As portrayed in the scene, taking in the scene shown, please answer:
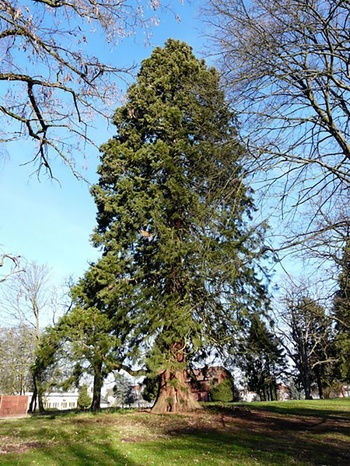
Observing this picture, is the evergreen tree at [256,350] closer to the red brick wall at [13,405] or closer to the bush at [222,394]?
the bush at [222,394]

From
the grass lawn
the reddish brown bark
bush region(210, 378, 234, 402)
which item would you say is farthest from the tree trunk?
bush region(210, 378, 234, 402)

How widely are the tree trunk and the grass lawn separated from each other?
0.52 meters

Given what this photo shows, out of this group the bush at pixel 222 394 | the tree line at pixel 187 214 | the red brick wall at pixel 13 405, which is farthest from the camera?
the bush at pixel 222 394

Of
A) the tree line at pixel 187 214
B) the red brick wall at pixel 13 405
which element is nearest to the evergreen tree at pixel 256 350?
the tree line at pixel 187 214

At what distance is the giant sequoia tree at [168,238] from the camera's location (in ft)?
33.6

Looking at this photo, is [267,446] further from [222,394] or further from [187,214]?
[222,394]

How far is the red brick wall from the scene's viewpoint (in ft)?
65.6

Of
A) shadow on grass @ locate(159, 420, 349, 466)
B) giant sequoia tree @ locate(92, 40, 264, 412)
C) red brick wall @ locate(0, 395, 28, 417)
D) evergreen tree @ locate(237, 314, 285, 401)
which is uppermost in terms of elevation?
giant sequoia tree @ locate(92, 40, 264, 412)

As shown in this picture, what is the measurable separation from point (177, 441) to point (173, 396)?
3665 mm

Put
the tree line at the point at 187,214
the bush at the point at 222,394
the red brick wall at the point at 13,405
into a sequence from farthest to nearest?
the bush at the point at 222,394, the red brick wall at the point at 13,405, the tree line at the point at 187,214

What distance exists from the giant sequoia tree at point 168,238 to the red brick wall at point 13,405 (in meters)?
13.1

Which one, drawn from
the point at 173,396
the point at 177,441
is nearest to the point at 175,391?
the point at 173,396

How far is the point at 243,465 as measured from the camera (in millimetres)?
5699

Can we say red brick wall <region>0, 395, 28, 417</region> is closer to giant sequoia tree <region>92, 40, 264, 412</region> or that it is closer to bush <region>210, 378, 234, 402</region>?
bush <region>210, 378, 234, 402</region>
